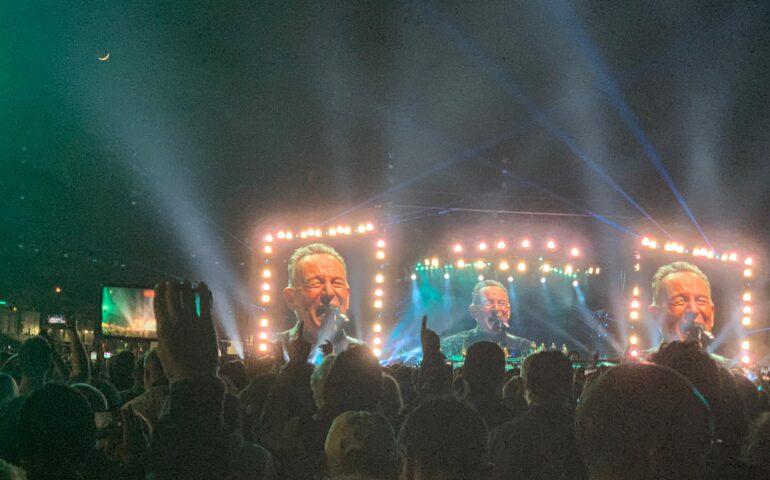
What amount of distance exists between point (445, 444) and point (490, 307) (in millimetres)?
15150

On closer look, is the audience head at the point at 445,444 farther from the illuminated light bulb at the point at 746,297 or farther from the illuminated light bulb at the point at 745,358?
the illuminated light bulb at the point at 746,297

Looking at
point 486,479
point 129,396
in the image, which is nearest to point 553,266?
point 129,396

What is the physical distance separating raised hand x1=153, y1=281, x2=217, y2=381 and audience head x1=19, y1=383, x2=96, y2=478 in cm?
35

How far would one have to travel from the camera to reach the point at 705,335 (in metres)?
15.1

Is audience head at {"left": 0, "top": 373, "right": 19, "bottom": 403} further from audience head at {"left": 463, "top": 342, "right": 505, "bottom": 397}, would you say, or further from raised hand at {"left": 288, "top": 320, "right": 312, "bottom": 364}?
audience head at {"left": 463, "top": 342, "right": 505, "bottom": 397}

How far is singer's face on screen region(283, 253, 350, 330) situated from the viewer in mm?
15086

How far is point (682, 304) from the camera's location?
15.6 m

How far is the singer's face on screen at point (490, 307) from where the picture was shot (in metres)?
17.3

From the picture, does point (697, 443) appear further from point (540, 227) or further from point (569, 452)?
point (540, 227)

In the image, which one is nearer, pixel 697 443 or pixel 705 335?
pixel 697 443

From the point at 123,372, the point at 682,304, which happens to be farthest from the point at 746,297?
the point at 123,372

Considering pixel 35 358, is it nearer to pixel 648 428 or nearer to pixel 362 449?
pixel 362 449

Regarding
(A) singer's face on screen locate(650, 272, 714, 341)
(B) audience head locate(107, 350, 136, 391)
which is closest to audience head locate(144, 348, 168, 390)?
(B) audience head locate(107, 350, 136, 391)

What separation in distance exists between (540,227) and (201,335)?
49.4 ft
